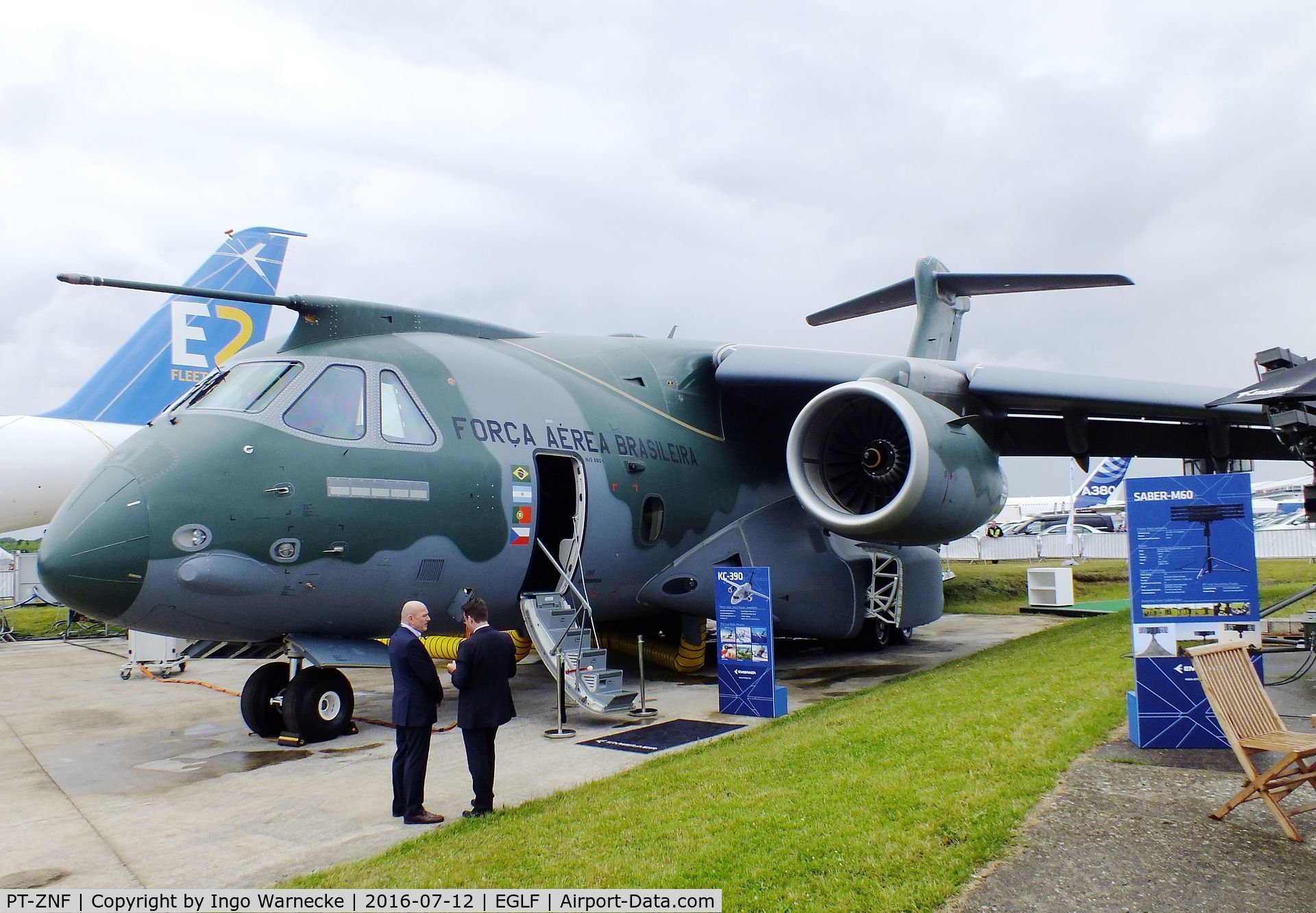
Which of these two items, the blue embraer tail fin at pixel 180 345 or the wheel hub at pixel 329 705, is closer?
the wheel hub at pixel 329 705

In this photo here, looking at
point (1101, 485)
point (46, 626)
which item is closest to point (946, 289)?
point (46, 626)

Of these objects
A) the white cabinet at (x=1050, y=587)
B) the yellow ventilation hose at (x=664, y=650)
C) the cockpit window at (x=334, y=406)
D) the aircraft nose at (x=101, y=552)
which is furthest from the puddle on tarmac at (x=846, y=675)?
the white cabinet at (x=1050, y=587)

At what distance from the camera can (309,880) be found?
4.69m

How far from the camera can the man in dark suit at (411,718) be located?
583cm

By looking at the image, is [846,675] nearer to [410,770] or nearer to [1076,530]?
[410,770]

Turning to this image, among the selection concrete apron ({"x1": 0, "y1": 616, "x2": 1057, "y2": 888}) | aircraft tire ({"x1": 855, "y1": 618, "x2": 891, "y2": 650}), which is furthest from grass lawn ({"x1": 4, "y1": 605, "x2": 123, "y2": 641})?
aircraft tire ({"x1": 855, "y1": 618, "x2": 891, "y2": 650})

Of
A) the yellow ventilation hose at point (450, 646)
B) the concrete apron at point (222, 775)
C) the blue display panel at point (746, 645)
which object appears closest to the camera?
the concrete apron at point (222, 775)

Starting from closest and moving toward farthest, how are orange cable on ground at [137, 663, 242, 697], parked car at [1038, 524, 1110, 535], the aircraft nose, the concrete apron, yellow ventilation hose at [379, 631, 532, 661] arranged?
1. the concrete apron
2. the aircraft nose
3. orange cable on ground at [137, 663, 242, 697]
4. yellow ventilation hose at [379, 631, 532, 661]
5. parked car at [1038, 524, 1110, 535]

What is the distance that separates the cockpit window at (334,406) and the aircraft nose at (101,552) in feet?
4.48

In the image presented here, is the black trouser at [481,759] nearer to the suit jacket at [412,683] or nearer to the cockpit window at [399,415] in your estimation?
the suit jacket at [412,683]

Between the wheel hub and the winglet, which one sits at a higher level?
the winglet

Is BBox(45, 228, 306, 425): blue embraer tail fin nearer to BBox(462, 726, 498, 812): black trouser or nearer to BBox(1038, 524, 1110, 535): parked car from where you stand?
BBox(462, 726, 498, 812): black trouser

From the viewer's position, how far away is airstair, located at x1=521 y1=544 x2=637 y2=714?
8.93 meters

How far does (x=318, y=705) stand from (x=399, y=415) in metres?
2.66
